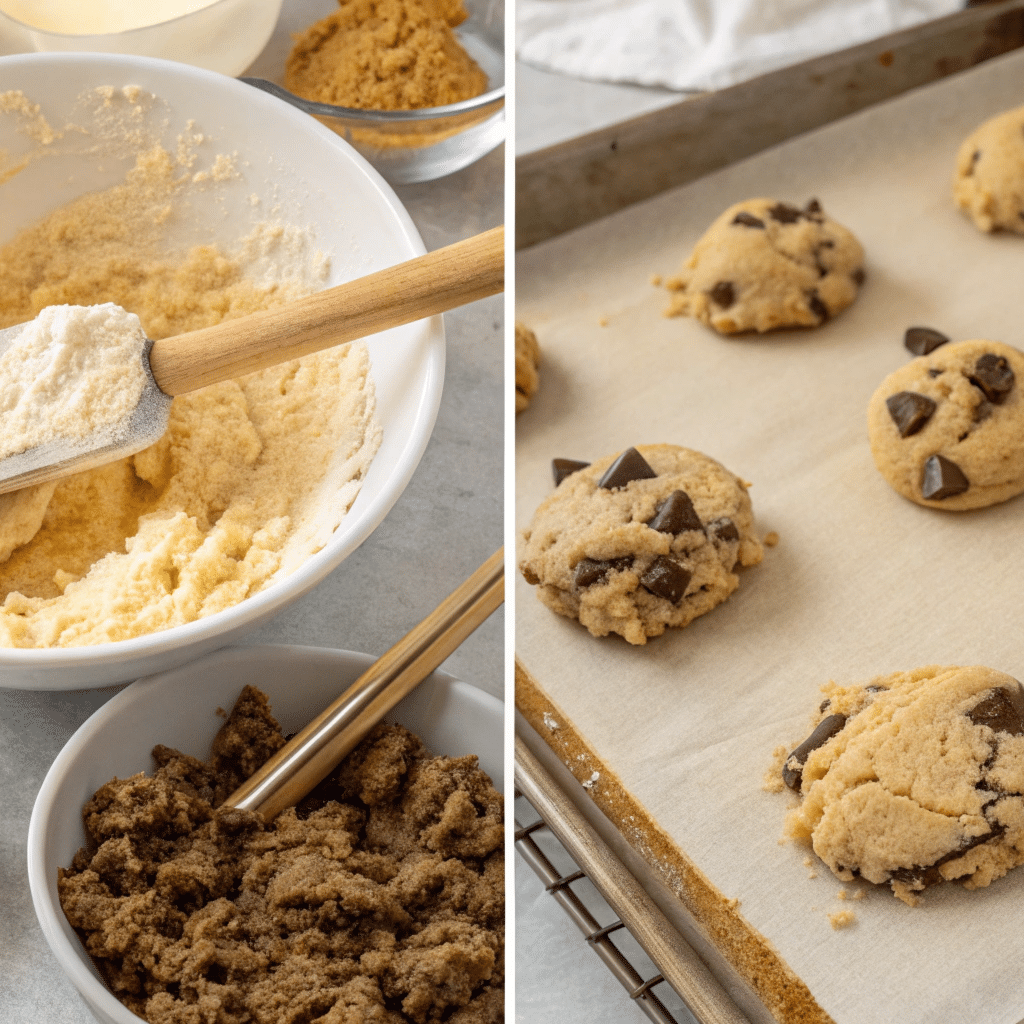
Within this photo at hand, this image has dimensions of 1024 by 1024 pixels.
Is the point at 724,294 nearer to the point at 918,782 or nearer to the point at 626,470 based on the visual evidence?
the point at 626,470

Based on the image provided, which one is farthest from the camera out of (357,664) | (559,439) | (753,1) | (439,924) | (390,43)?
(753,1)

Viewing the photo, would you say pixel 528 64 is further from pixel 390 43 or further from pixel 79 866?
pixel 79 866

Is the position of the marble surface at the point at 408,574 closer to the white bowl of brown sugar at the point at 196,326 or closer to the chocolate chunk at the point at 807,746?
the white bowl of brown sugar at the point at 196,326

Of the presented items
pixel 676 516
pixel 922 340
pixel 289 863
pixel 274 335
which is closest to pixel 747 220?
pixel 922 340

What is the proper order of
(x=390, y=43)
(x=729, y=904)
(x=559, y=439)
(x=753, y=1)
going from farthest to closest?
(x=753, y=1)
(x=559, y=439)
(x=390, y=43)
(x=729, y=904)

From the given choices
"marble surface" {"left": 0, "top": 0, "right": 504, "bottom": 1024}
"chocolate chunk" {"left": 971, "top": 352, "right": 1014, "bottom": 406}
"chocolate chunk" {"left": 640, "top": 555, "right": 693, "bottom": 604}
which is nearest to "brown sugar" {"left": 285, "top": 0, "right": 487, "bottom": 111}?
"marble surface" {"left": 0, "top": 0, "right": 504, "bottom": 1024}

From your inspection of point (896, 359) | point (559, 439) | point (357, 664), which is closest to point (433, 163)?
point (559, 439)
